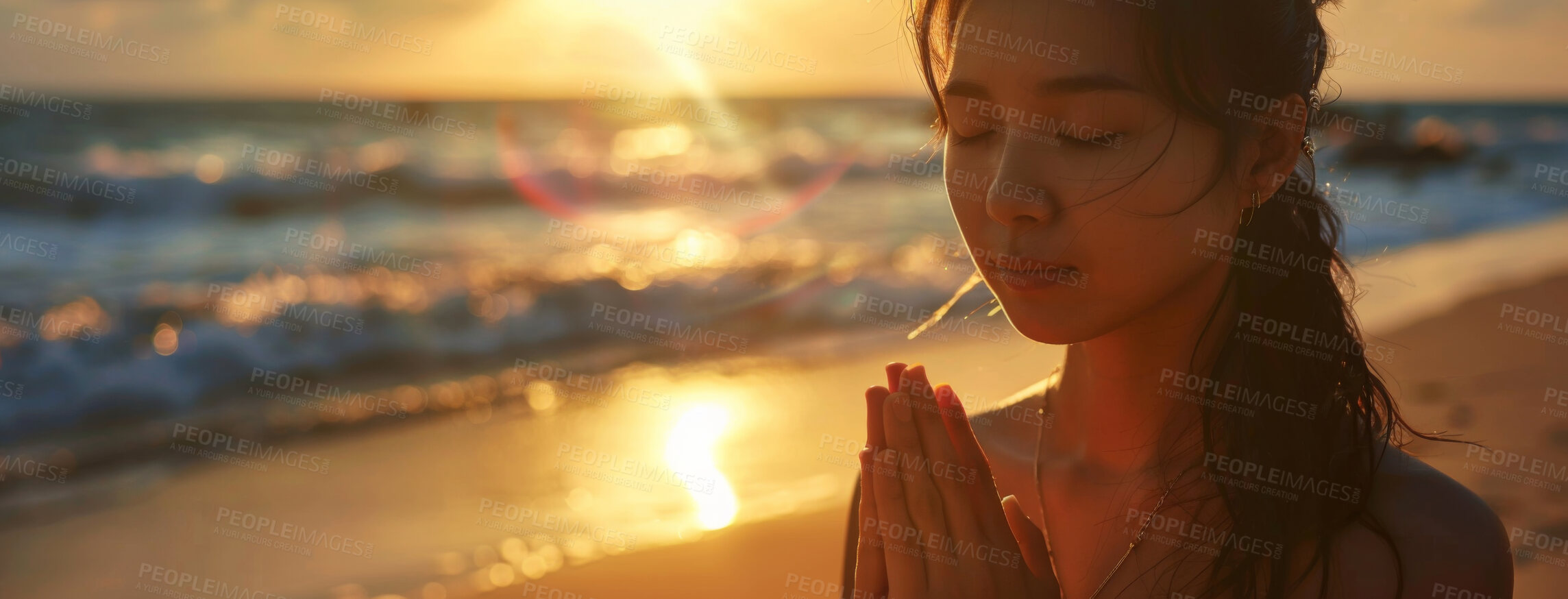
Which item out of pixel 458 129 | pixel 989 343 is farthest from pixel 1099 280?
pixel 458 129

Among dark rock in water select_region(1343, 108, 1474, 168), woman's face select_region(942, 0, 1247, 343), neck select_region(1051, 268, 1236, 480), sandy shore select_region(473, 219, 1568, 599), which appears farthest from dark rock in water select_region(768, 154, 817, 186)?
woman's face select_region(942, 0, 1247, 343)

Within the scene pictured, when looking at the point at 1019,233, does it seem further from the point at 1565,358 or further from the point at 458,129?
the point at 458,129

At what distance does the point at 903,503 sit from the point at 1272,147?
0.88 meters

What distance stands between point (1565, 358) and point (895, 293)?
6402mm

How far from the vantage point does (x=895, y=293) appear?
12219 mm

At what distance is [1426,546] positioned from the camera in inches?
65.5

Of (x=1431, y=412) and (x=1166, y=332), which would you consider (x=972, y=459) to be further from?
(x=1431, y=412)

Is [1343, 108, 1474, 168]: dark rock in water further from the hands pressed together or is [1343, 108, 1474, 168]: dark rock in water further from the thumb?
the hands pressed together

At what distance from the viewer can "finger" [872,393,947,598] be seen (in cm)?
181

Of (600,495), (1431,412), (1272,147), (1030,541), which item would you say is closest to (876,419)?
(1030,541)

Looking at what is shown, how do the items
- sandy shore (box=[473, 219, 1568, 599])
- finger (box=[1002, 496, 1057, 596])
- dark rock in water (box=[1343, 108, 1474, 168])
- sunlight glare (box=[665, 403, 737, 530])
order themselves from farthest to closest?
1. dark rock in water (box=[1343, 108, 1474, 168])
2. sunlight glare (box=[665, 403, 737, 530])
3. sandy shore (box=[473, 219, 1568, 599])
4. finger (box=[1002, 496, 1057, 596])

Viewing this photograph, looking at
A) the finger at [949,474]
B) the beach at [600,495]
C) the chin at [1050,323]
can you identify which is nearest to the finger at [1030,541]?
the finger at [949,474]

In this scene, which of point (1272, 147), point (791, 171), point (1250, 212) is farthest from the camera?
point (791, 171)

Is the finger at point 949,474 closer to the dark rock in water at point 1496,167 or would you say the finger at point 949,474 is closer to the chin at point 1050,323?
the chin at point 1050,323
